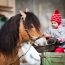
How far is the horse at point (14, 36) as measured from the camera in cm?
211

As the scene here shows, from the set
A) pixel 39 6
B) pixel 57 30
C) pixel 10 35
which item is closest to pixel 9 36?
pixel 10 35

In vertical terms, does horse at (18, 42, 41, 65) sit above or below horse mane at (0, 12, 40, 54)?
below

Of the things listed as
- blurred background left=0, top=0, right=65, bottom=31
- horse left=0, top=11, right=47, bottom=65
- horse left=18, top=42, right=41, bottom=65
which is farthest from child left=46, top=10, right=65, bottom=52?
blurred background left=0, top=0, right=65, bottom=31

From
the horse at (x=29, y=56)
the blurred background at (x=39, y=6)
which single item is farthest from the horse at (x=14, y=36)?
the blurred background at (x=39, y=6)

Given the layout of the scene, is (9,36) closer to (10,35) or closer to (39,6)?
(10,35)

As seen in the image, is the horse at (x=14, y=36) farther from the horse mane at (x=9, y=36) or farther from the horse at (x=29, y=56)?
the horse at (x=29, y=56)

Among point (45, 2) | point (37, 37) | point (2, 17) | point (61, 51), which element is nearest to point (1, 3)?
point (2, 17)

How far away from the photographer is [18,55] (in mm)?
2170

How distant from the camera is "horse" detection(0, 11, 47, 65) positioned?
2.11 meters

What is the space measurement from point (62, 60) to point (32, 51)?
0.26 m

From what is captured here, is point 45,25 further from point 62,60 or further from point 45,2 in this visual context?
point 62,60

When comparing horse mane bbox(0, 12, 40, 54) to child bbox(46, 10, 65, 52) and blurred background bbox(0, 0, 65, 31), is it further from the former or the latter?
blurred background bbox(0, 0, 65, 31)

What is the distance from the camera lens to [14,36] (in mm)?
2123

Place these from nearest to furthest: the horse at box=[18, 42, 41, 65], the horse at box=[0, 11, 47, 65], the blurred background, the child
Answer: the horse at box=[0, 11, 47, 65] < the horse at box=[18, 42, 41, 65] < the child < the blurred background
